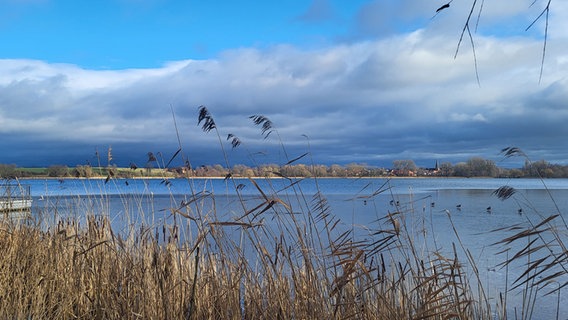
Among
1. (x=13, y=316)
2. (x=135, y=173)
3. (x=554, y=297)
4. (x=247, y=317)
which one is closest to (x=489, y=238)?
(x=554, y=297)

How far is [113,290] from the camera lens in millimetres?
5027

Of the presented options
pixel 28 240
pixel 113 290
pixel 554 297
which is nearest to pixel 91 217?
pixel 28 240

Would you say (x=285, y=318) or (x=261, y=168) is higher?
(x=261, y=168)

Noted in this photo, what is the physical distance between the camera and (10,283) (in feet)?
18.4

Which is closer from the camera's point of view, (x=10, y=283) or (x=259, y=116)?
(x=259, y=116)

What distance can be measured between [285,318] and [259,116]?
5.15ft

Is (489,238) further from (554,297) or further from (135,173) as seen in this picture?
(135,173)

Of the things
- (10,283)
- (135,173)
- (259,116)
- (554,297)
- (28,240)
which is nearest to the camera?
(259,116)

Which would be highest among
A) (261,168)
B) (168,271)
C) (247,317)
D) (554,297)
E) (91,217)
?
(261,168)

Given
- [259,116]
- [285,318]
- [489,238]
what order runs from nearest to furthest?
[285,318] < [259,116] < [489,238]

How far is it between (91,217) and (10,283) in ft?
4.30

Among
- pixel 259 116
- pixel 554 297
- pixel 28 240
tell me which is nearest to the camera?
pixel 259 116

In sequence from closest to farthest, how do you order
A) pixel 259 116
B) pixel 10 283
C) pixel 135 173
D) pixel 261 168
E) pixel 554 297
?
pixel 259 116, pixel 261 168, pixel 10 283, pixel 135 173, pixel 554 297

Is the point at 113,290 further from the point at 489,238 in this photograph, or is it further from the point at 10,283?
the point at 489,238
